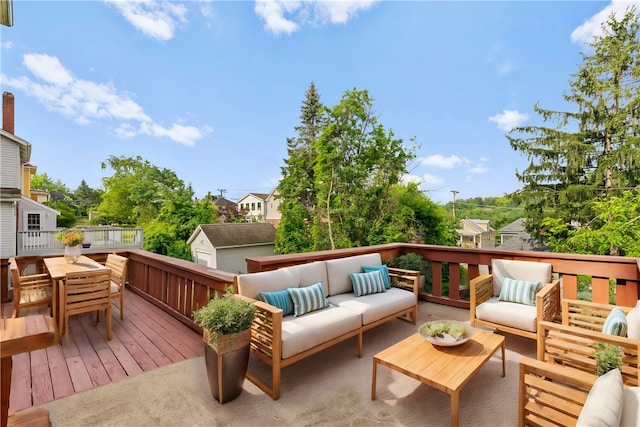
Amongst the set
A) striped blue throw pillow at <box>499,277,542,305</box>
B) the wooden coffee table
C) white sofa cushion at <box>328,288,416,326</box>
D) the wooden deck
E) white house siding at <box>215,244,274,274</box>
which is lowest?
white house siding at <box>215,244,274,274</box>

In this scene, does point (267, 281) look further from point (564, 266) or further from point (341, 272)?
point (564, 266)

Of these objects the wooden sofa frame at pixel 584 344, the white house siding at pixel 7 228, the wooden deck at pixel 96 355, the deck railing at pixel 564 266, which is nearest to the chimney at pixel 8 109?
the white house siding at pixel 7 228

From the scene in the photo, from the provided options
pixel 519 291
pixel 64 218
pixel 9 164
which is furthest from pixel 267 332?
pixel 64 218

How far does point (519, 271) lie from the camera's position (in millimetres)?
3645

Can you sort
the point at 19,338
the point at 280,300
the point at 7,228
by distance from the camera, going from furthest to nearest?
the point at 7,228 → the point at 280,300 → the point at 19,338

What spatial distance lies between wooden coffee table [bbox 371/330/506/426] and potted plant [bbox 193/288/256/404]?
3.38ft

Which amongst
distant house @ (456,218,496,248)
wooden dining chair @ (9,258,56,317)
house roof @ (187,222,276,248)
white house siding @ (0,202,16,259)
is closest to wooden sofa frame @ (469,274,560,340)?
wooden dining chair @ (9,258,56,317)

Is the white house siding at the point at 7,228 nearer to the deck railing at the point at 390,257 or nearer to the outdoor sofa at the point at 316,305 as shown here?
the deck railing at the point at 390,257

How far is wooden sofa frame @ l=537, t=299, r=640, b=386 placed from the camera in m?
1.95

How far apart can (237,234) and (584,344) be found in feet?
56.3

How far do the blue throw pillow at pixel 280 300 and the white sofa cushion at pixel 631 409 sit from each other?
7.42ft

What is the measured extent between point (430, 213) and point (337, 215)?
3891mm

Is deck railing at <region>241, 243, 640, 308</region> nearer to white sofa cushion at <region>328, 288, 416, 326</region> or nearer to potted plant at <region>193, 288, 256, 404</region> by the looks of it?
white sofa cushion at <region>328, 288, 416, 326</region>

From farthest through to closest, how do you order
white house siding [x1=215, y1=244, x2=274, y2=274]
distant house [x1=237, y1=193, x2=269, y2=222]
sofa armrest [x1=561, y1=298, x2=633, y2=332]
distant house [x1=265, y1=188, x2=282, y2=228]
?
distant house [x1=237, y1=193, x2=269, y2=222] → distant house [x1=265, y1=188, x2=282, y2=228] → white house siding [x1=215, y1=244, x2=274, y2=274] → sofa armrest [x1=561, y1=298, x2=633, y2=332]
